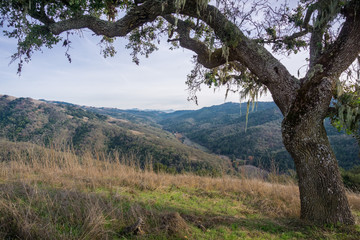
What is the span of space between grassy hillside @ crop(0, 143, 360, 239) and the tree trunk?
0.74 ft

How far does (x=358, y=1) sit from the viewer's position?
2676mm

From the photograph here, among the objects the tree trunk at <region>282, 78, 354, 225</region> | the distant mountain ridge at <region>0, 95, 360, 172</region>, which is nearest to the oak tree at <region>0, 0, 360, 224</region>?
the tree trunk at <region>282, 78, 354, 225</region>

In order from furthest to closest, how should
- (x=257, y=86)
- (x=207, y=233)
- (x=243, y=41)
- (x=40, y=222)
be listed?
(x=257, y=86), (x=243, y=41), (x=207, y=233), (x=40, y=222)

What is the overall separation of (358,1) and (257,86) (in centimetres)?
209

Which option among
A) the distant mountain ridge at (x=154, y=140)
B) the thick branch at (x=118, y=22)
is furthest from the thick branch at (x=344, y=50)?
the distant mountain ridge at (x=154, y=140)

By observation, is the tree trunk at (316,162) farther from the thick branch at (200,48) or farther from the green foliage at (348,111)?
the thick branch at (200,48)

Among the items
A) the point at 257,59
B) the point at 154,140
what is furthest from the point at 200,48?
the point at 154,140

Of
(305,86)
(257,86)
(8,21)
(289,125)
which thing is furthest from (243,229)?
(8,21)

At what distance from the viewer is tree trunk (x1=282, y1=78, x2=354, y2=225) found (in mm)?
2773

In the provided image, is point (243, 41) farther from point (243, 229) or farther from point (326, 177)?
point (243, 229)

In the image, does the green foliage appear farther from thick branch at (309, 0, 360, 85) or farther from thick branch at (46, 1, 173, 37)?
thick branch at (46, 1, 173, 37)

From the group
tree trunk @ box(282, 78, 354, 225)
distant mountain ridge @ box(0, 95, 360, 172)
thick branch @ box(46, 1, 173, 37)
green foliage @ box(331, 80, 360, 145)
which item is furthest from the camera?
distant mountain ridge @ box(0, 95, 360, 172)

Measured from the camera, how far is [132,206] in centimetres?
252

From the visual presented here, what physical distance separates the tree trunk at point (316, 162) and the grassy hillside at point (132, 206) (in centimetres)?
23
